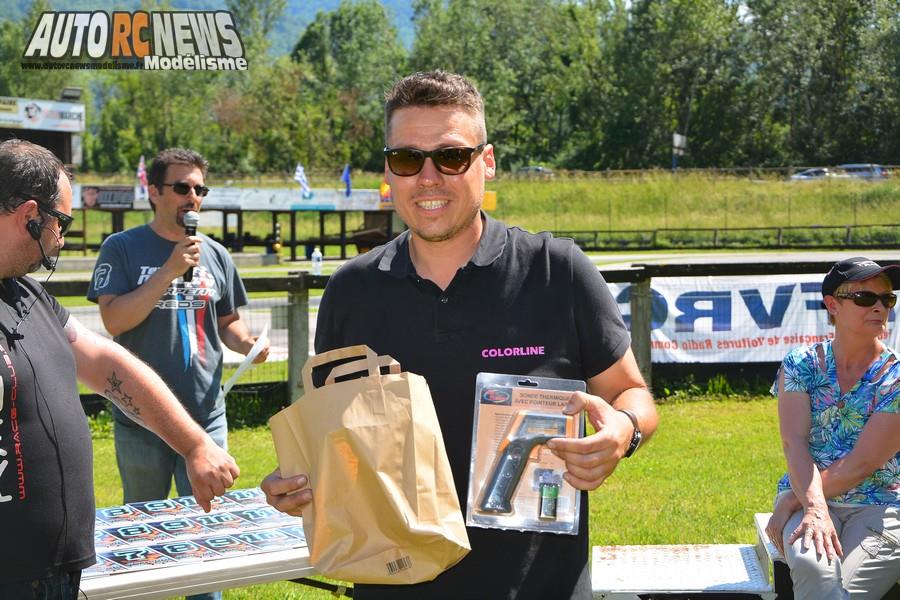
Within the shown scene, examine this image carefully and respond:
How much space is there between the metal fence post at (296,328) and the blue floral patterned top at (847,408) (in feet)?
18.9

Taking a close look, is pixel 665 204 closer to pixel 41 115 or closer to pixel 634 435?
pixel 41 115

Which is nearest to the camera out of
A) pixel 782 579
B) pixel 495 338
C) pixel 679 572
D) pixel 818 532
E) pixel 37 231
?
pixel 495 338

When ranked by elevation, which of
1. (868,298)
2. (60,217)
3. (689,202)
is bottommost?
(689,202)

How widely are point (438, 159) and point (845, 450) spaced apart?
Answer: 2716 millimetres

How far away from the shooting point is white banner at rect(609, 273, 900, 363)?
1018 centimetres

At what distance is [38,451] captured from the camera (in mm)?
2881

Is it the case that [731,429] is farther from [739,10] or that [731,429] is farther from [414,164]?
[739,10]

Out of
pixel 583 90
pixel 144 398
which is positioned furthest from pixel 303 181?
pixel 583 90

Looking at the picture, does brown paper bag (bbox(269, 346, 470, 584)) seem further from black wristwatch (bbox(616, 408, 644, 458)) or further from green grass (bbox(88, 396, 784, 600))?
green grass (bbox(88, 396, 784, 600))

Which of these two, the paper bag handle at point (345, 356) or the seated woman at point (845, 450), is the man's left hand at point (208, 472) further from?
the seated woman at point (845, 450)

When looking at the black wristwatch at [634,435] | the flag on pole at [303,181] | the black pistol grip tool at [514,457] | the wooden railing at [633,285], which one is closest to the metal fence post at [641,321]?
the wooden railing at [633,285]

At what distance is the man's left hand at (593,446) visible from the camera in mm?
2422

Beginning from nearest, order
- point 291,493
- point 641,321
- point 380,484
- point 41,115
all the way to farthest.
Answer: point 380,484, point 291,493, point 641,321, point 41,115

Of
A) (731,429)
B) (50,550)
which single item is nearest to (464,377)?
(50,550)
